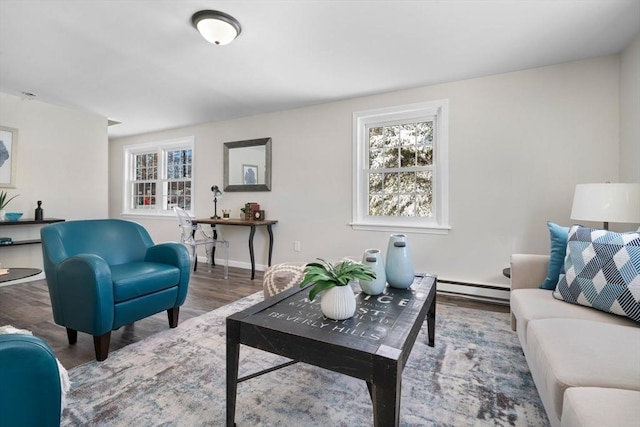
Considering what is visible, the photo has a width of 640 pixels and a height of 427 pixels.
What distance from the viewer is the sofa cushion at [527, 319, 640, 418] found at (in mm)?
1000

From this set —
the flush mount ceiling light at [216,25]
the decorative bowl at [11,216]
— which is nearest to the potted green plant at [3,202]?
the decorative bowl at [11,216]

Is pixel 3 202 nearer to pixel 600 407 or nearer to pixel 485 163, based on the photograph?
pixel 600 407

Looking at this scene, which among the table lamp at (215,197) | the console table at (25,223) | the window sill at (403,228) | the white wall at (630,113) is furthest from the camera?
the table lamp at (215,197)

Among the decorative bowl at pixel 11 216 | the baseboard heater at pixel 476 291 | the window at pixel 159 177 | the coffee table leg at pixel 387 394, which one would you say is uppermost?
the window at pixel 159 177

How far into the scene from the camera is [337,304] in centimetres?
128

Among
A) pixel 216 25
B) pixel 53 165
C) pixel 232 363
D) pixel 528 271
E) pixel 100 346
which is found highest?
pixel 216 25

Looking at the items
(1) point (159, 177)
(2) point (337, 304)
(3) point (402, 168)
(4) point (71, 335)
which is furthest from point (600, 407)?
(1) point (159, 177)

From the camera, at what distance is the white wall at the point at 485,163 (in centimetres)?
275

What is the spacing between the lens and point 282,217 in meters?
4.27

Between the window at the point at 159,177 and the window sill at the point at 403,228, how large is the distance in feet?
9.85

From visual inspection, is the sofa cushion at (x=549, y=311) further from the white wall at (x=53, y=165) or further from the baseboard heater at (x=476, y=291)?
the white wall at (x=53, y=165)

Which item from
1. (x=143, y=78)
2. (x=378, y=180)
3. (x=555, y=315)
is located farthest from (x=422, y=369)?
(x=143, y=78)

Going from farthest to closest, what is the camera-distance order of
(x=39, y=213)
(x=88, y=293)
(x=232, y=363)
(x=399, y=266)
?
(x=39, y=213)
(x=88, y=293)
(x=399, y=266)
(x=232, y=363)

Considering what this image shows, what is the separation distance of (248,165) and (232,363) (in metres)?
3.61
